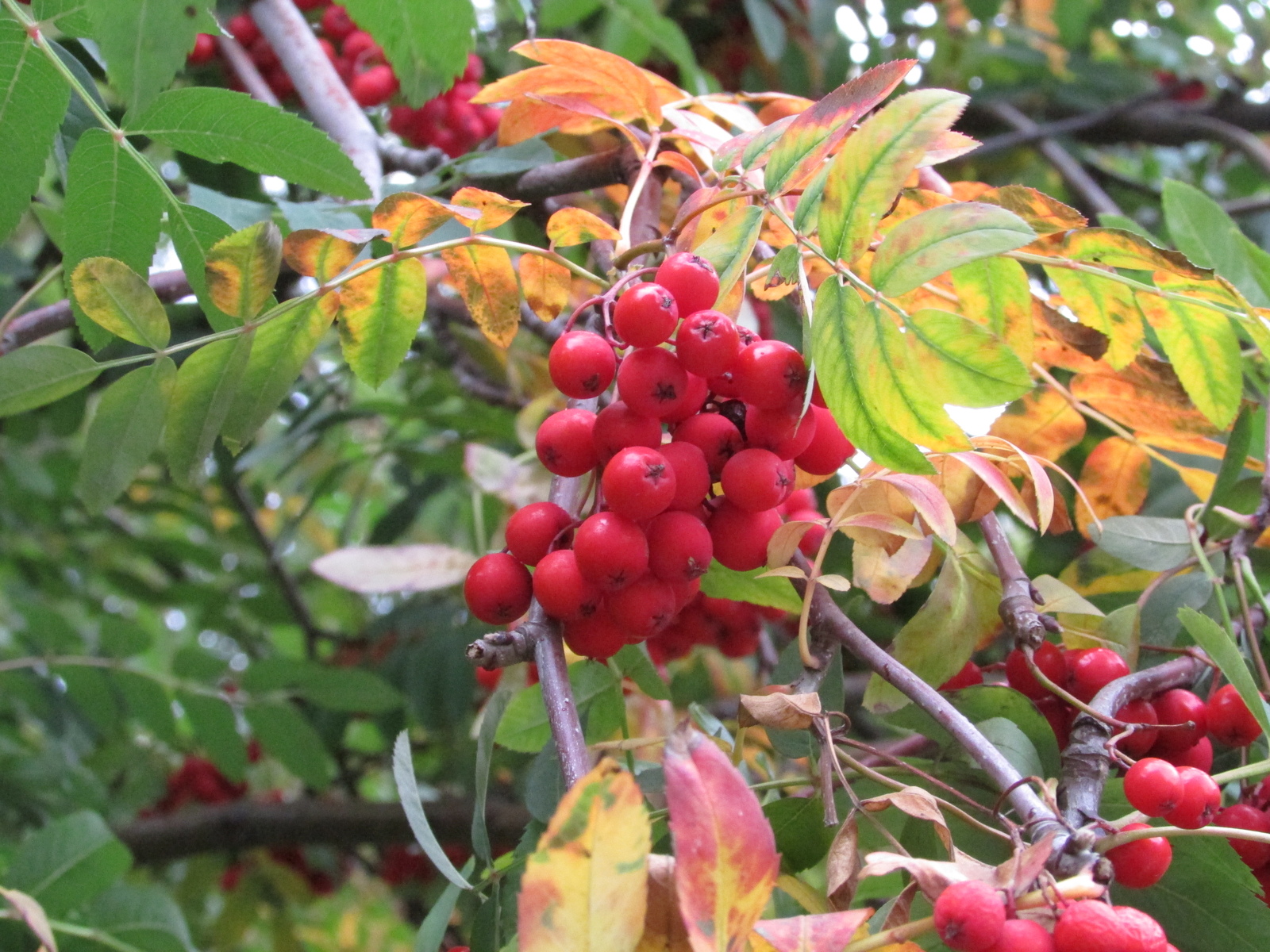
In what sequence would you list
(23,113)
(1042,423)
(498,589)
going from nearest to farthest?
(498,589) < (23,113) < (1042,423)

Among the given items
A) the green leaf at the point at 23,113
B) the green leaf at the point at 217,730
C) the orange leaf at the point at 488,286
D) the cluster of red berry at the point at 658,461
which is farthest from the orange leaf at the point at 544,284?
the green leaf at the point at 217,730

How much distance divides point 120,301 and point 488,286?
25 centimetres

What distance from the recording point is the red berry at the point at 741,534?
0.66 meters

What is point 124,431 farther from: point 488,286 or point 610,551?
point 610,551

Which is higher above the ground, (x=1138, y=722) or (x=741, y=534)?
(x=741, y=534)

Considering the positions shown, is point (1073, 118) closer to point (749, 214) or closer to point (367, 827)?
point (749, 214)

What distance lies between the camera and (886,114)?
575mm

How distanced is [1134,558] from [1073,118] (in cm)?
149

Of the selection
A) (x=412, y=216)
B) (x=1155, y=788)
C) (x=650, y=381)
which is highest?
(x=412, y=216)

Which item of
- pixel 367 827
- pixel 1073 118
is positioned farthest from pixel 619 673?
pixel 1073 118

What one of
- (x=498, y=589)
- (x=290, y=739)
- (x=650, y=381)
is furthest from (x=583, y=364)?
(x=290, y=739)

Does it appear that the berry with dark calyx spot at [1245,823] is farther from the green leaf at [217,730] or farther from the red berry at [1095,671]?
the green leaf at [217,730]

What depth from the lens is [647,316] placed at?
23.4 inches

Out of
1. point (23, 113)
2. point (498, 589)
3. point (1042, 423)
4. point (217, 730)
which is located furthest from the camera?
point (217, 730)
